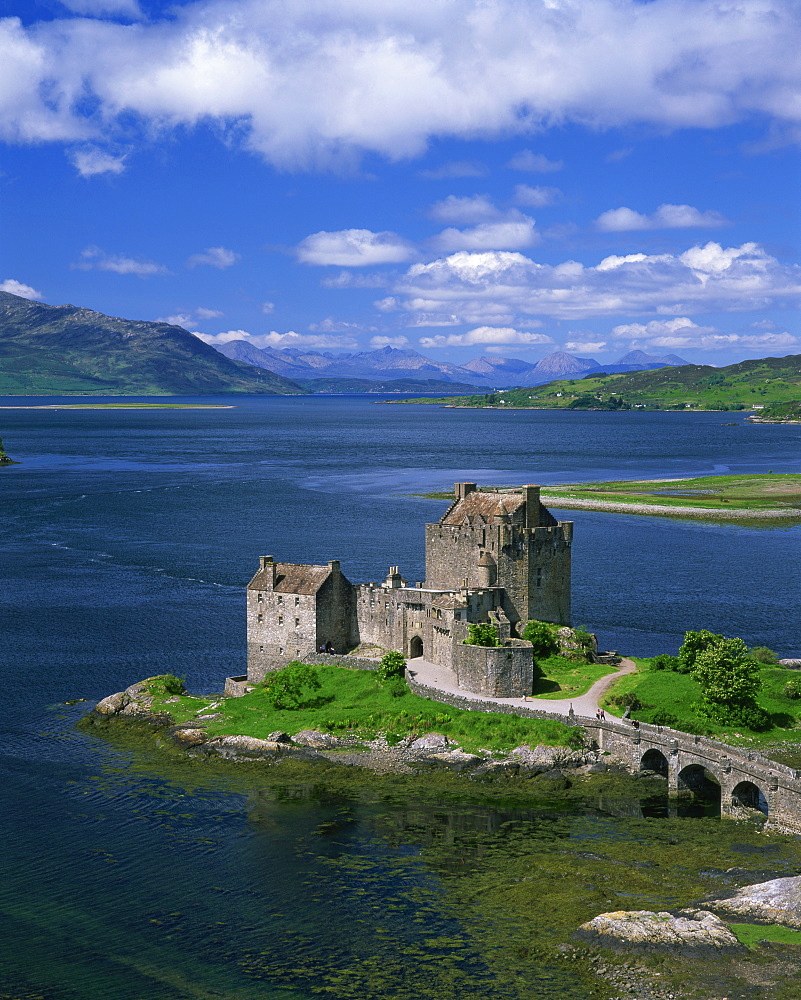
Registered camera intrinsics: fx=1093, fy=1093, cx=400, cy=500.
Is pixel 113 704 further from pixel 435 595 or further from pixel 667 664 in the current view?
pixel 667 664

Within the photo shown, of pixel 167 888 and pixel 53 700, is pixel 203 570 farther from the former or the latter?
pixel 167 888

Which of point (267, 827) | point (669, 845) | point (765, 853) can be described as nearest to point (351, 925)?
point (267, 827)

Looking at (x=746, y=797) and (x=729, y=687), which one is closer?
(x=746, y=797)

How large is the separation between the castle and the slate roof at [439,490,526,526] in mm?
107

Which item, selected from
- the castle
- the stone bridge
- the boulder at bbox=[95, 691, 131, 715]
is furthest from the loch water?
the castle

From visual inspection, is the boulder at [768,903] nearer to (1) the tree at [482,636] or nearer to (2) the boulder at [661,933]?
(2) the boulder at [661,933]

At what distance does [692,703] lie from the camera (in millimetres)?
70688

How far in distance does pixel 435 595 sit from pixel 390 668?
22.8 feet

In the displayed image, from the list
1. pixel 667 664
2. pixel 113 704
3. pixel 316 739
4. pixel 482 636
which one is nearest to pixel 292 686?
pixel 316 739

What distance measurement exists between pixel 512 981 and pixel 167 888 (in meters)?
18.9

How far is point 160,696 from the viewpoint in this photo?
264ft

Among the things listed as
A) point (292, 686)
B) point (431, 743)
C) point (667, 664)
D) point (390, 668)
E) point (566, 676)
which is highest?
point (667, 664)

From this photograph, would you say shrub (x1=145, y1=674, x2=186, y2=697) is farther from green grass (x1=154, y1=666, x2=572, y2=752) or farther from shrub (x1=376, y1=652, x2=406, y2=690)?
shrub (x1=376, y1=652, x2=406, y2=690)

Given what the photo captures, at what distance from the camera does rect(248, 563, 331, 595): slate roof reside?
268 ft
